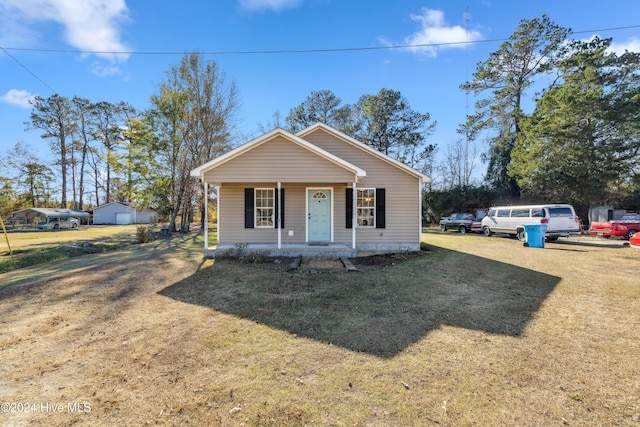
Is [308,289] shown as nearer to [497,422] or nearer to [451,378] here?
[451,378]

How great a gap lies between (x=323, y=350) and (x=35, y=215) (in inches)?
1728

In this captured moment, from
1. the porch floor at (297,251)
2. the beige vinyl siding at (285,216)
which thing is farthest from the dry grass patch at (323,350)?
the beige vinyl siding at (285,216)

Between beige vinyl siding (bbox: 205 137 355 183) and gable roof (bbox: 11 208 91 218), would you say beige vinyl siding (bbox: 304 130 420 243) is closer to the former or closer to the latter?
beige vinyl siding (bbox: 205 137 355 183)

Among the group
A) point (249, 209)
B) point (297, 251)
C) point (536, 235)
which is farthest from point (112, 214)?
point (536, 235)

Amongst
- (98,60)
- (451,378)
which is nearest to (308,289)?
(451,378)

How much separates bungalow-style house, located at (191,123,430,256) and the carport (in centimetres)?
3235

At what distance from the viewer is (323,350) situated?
3586 mm

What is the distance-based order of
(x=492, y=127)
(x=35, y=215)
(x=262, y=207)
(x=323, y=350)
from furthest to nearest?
1. (x=35, y=215)
2. (x=492, y=127)
3. (x=262, y=207)
4. (x=323, y=350)

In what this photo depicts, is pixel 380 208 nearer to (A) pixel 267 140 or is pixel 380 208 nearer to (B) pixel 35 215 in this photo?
(A) pixel 267 140

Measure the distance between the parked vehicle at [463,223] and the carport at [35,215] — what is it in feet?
132

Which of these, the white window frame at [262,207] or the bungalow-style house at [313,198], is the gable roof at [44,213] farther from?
the white window frame at [262,207]

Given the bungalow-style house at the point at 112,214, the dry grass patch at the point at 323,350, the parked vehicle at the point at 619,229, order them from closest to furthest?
the dry grass patch at the point at 323,350 < the parked vehicle at the point at 619,229 < the bungalow-style house at the point at 112,214

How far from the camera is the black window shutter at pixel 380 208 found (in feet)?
37.1

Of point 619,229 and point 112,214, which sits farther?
point 112,214
